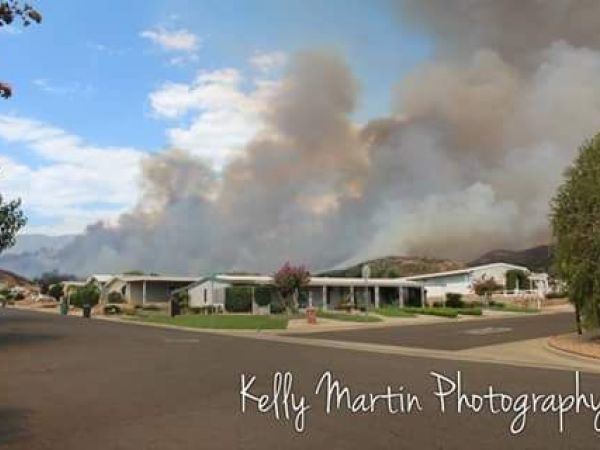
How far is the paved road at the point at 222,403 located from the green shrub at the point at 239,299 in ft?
110

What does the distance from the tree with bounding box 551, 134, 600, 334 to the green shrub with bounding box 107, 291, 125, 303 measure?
59.8 metres

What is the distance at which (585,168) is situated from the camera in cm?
2394

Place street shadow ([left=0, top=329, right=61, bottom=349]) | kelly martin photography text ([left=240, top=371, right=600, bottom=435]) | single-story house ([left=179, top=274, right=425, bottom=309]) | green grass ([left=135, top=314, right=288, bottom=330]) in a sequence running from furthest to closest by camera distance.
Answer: single-story house ([left=179, top=274, right=425, bottom=309])
green grass ([left=135, top=314, right=288, bottom=330])
street shadow ([left=0, top=329, right=61, bottom=349])
kelly martin photography text ([left=240, top=371, right=600, bottom=435])

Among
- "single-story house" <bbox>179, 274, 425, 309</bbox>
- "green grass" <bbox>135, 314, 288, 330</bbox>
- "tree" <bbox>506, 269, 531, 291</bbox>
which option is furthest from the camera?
"tree" <bbox>506, 269, 531, 291</bbox>

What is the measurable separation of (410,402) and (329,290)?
55.6m

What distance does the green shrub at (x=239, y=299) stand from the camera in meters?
56.2

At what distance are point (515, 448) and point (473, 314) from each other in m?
45.9

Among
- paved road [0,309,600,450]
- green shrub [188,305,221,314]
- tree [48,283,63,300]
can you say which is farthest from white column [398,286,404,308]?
tree [48,283,63,300]

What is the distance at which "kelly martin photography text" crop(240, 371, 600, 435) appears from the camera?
1085 centimetres

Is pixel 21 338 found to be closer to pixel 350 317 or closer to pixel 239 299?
pixel 350 317

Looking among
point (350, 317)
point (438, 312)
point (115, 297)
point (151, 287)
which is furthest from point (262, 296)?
point (115, 297)

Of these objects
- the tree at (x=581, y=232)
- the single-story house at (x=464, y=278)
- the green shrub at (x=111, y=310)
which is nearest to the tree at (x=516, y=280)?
the single-story house at (x=464, y=278)

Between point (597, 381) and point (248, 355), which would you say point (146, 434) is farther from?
point (248, 355)

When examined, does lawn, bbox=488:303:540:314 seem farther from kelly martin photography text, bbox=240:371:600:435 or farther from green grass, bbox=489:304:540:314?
kelly martin photography text, bbox=240:371:600:435
